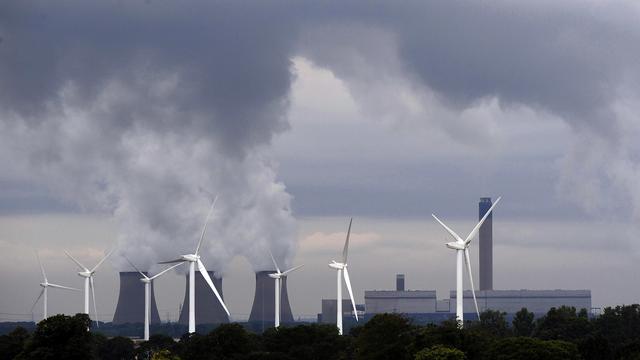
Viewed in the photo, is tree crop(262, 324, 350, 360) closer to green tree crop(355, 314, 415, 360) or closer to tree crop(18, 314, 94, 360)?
green tree crop(355, 314, 415, 360)

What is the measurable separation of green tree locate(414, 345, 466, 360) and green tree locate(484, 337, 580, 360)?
5368 millimetres

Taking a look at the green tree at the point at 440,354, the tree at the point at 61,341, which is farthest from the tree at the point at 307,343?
the green tree at the point at 440,354

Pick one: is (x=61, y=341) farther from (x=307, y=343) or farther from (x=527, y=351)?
(x=527, y=351)

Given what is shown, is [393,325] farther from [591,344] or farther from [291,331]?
[291,331]

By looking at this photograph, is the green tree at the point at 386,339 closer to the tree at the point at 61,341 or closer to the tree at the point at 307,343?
the tree at the point at 307,343

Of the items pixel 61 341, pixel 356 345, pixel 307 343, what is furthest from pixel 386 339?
pixel 61 341

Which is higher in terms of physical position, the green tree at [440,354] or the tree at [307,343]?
the green tree at [440,354]

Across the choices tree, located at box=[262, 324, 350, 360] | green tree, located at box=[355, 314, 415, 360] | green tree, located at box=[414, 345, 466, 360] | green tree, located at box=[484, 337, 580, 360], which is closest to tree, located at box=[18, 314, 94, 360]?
tree, located at box=[262, 324, 350, 360]

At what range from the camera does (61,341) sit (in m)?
160

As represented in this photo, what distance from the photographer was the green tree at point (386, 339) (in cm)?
14825

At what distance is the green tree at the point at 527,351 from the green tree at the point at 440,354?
5.37 metres

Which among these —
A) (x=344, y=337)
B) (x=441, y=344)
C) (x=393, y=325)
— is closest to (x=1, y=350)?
(x=344, y=337)

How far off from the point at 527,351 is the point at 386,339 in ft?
69.3

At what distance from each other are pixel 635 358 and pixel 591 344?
25323mm
